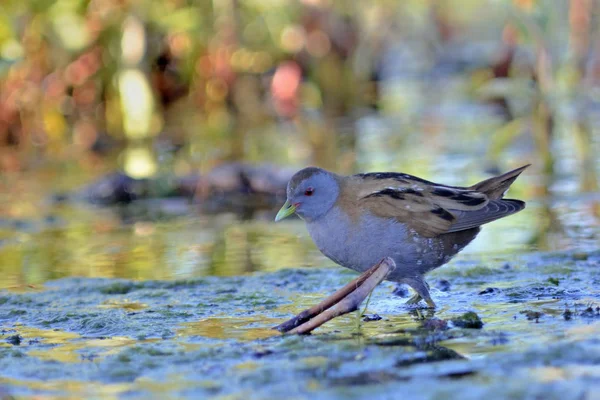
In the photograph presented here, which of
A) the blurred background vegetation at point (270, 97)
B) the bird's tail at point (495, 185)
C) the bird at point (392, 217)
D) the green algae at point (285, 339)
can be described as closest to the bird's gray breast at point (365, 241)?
the bird at point (392, 217)

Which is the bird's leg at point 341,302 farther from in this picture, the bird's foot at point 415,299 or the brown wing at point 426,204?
the bird's foot at point 415,299

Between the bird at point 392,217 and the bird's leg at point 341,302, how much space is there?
32 cm

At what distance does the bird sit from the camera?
4.99 metres

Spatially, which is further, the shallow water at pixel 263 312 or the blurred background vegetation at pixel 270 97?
the blurred background vegetation at pixel 270 97

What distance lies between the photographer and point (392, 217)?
505 cm

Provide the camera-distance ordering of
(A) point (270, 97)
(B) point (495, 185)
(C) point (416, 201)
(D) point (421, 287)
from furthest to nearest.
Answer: (A) point (270, 97) < (B) point (495, 185) < (C) point (416, 201) < (D) point (421, 287)

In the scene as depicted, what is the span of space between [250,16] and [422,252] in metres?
8.59

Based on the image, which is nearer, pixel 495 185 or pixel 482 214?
pixel 482 214

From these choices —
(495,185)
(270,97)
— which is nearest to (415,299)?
(495,185)

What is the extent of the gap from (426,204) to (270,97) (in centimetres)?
917

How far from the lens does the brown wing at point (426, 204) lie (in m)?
5.09

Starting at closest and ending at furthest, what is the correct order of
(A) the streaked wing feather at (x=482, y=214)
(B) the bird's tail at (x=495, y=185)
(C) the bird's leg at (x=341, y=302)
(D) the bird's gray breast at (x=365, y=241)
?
(C) the bird's leg at (x=341, y=302)
(D) the bird's gray breast at (x=365, y=241)
(A) the streaked wing feather at (x=482, y=214)
(B) the bird's tail at (x=495, y=185)

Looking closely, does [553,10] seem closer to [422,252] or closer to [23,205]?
[422,252]

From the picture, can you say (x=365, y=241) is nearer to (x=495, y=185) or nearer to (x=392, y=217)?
(x=392, y=217)
